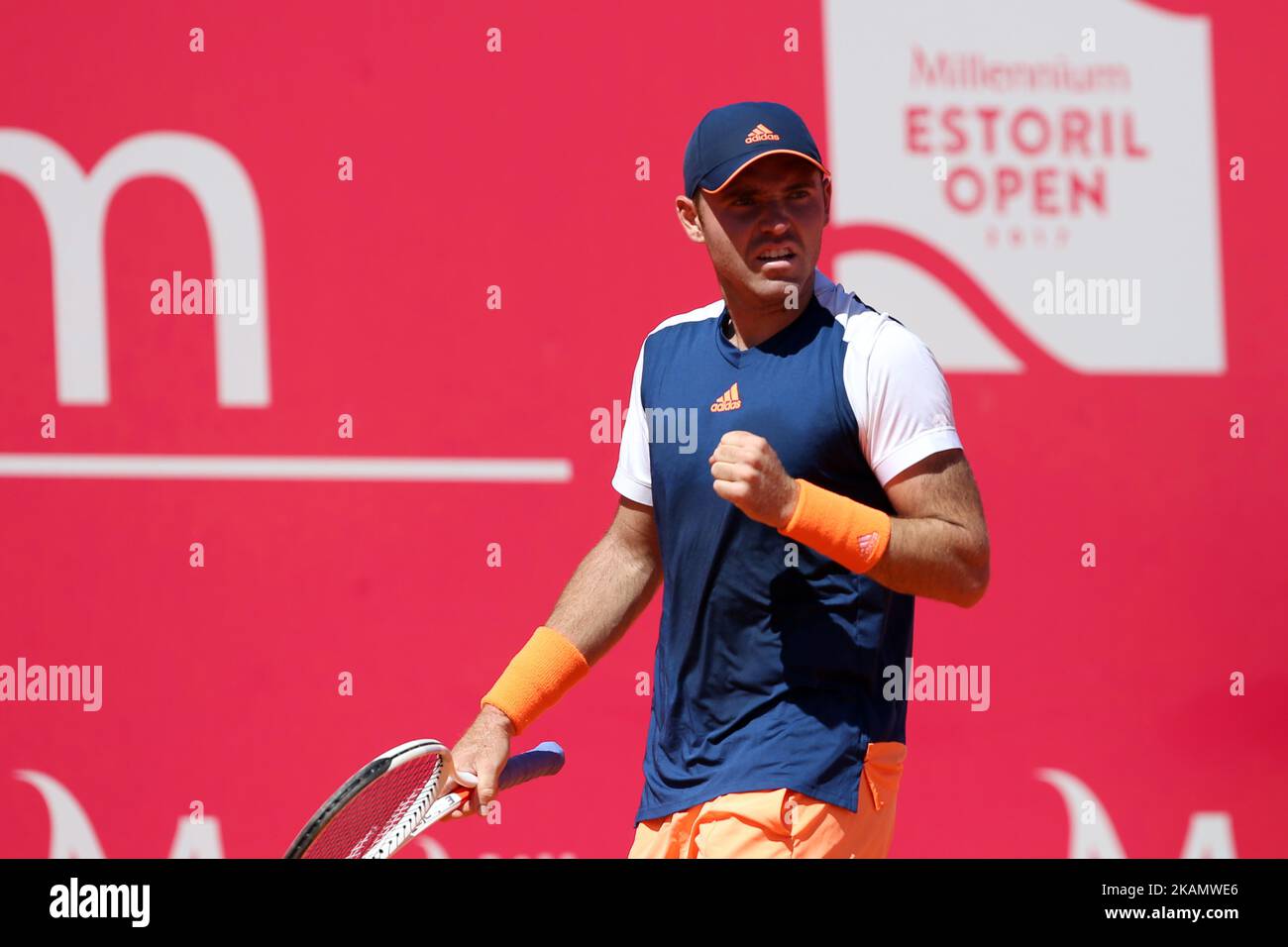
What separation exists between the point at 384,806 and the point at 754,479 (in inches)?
33.1

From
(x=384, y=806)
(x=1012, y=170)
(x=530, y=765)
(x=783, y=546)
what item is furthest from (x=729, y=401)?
(x=1012, y=170)

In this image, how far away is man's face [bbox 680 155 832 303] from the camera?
2928 mm

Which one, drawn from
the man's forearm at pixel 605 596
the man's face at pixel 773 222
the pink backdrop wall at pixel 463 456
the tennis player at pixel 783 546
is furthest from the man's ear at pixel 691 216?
the pink backdrop wall at pixel 463 456

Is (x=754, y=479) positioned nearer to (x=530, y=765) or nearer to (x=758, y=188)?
(x=758, y=188)

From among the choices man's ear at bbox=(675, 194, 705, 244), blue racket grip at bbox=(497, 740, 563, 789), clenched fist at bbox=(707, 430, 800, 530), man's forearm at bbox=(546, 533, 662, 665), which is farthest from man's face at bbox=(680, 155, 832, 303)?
blue racket grip at bbox=(497, 740, 563, 789)

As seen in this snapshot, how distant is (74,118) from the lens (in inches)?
187

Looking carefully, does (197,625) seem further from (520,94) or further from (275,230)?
(520,94)

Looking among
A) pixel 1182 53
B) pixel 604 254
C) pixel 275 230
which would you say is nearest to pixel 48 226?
pixel 275 230

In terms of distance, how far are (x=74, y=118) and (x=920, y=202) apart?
97.9 inches

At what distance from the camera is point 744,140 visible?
292cm

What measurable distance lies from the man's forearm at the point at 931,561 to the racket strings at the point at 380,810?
0.84m

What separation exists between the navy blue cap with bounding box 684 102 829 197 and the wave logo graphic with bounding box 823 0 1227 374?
75.8 inches

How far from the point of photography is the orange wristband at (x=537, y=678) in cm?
311

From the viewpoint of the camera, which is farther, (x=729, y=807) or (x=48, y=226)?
(x=48, y=226)
